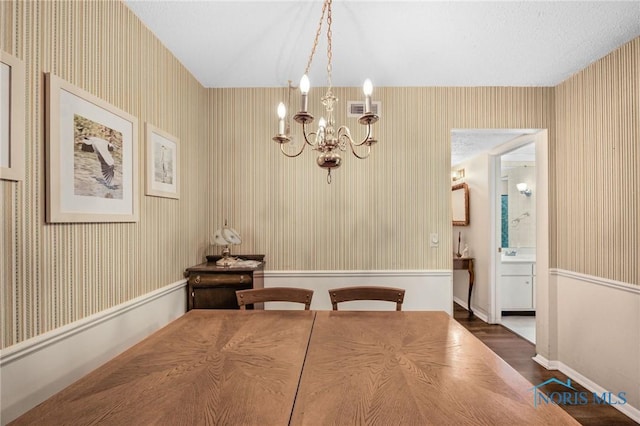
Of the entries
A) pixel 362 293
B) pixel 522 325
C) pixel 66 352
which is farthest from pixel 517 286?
pixel 66 352

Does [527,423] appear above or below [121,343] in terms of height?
above

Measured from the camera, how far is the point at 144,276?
200 centimetres

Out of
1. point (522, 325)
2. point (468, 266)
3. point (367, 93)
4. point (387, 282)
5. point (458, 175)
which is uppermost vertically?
point (458, 175)

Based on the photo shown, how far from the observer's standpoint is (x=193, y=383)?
1.01 meters

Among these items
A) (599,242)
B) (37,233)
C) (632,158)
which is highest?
(632,158)

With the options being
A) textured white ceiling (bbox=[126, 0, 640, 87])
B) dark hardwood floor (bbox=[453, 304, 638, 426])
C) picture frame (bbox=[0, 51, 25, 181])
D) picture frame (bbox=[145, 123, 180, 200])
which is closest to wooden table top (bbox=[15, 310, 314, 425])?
picture frame (bbox=[0, 51, 25, 181])

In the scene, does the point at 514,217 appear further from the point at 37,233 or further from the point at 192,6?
the point at 37,233

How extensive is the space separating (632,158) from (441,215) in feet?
4.44

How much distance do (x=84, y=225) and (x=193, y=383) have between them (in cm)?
103

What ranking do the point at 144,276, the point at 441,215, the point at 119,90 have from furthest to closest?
the point at 441,215, the point at 144,276, the point at 119,90

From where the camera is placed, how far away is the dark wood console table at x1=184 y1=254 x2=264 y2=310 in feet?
7.93

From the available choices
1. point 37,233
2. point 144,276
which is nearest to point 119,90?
point 37,233

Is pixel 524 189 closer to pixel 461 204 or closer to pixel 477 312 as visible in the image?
pixel 461 204

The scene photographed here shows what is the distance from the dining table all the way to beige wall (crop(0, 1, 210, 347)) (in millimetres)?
460
